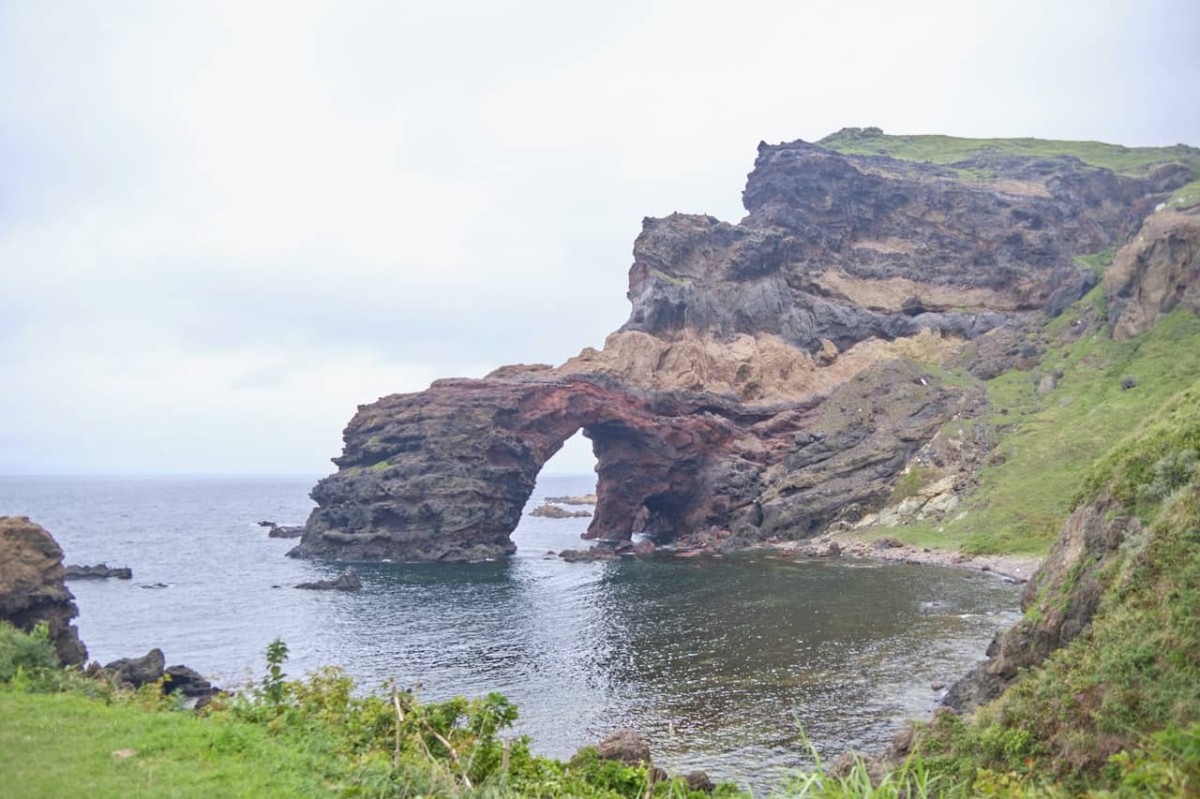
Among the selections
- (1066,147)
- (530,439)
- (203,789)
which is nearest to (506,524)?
(530,439)

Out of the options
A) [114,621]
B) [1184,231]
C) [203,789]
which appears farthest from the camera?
[1184,231]

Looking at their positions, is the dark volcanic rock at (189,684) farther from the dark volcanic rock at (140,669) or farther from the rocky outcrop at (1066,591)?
the rocky outcrop at (1066,591)

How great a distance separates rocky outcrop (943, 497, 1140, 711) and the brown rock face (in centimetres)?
4358

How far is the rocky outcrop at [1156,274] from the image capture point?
86.2 meters

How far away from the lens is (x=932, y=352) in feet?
375

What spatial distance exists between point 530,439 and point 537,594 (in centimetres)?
3689

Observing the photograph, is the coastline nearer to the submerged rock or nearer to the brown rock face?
the submerged rock

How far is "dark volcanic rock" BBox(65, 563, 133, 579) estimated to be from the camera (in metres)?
77.3

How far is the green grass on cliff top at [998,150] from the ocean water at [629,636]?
438 feet

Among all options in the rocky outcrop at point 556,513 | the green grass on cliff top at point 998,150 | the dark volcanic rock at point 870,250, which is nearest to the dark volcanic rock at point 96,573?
the dark volcanic rock at point 870,250

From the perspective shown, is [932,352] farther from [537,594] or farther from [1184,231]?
[537,594]

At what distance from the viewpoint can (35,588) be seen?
135ft

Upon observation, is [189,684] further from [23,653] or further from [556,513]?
[556,513]

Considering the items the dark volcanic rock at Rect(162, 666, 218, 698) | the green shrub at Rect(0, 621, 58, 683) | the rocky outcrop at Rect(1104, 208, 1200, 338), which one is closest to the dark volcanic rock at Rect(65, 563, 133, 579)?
the dark volcanic rock at Rect(162, 666, 218, 698)
